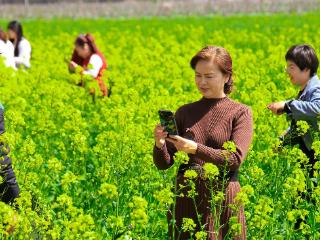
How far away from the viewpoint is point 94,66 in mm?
10797

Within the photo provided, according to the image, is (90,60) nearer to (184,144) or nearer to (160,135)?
(160,135)

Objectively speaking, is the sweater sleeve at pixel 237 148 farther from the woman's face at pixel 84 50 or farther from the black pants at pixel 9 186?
the woman's face at pixel 84 50

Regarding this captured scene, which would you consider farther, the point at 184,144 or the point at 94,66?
the point at 94,66

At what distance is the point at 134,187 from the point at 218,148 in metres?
1.92

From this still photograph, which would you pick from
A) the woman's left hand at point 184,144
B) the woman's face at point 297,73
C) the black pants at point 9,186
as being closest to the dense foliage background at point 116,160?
the black pants at point 9,186

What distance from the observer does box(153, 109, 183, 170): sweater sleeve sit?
459 cm

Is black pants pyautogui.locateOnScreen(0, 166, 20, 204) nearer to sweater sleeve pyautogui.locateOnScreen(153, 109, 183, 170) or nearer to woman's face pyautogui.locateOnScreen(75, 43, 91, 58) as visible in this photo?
sweater sleeve pyautogui.locateOnScreen(153, 109, 183, 170)

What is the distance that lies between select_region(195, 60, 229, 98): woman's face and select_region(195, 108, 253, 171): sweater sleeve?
18 centimetres

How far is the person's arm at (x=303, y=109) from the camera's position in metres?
5.76

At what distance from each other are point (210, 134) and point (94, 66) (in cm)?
631

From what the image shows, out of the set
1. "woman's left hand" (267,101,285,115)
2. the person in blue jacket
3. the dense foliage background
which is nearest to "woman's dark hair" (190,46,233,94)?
the dense foliage background

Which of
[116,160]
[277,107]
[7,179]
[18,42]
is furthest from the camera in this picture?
[18,42]

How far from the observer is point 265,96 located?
847 centimetres

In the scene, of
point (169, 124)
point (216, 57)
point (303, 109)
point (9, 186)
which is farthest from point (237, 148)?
point (303, 109)
